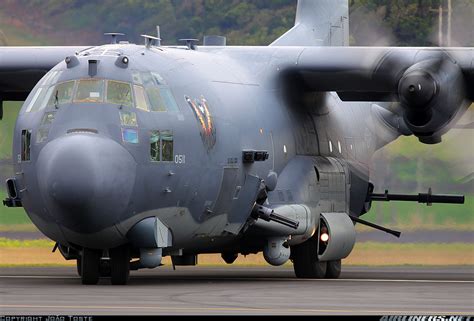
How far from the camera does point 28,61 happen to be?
2777 cm

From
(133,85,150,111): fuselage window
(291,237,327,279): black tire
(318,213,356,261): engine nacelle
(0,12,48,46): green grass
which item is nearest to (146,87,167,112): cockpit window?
(133,85,150,111): fuselage window

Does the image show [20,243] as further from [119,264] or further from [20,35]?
[119,264]

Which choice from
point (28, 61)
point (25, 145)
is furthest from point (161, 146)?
point (28, 61)

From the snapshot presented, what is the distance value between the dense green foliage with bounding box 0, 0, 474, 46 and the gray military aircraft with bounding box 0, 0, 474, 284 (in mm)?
519

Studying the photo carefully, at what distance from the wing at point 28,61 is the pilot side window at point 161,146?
17.7 feet

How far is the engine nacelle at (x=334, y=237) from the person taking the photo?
2667 cm

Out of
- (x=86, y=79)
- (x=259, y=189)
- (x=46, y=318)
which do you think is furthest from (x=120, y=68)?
(x=46, y=318)

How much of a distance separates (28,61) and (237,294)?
351 inches

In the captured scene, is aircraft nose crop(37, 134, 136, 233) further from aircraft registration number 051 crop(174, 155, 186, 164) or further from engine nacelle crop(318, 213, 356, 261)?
engine nacelle crop(318, 213, 356, 261)

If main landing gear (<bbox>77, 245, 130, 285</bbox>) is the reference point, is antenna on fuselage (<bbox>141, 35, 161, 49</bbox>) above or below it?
above

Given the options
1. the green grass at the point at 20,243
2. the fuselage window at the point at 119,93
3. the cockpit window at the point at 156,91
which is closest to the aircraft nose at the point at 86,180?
the fuselage window at the point at 119,93

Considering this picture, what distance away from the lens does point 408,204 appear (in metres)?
33.9

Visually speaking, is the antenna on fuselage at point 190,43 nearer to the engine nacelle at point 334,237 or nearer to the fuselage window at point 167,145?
the fuselage window at point 167,145

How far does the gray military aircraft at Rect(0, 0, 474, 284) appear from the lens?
71.5ft
